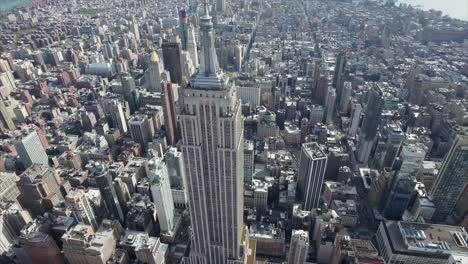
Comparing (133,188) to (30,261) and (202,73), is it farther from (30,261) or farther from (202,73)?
(202,73)

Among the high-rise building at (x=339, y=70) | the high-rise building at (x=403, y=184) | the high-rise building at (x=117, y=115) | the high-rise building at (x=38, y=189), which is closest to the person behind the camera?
the high-rise building at (x=403, y=184)

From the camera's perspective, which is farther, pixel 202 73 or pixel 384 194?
pixel 384 194

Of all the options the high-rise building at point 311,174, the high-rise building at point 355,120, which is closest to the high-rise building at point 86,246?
the high-rise building at point 311,174

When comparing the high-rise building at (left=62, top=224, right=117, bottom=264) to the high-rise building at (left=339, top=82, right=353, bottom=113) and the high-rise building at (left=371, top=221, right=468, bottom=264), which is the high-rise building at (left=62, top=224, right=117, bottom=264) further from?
the high-rise building at (left=339, top=82, right=353, bottom=113)

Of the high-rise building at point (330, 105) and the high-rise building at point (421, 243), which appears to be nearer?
the high-rise building at point (421, 243)

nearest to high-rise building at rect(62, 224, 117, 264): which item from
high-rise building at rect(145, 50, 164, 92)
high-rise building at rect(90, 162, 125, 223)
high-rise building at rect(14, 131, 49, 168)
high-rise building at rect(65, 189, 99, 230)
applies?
high-rise building at rect(65, 189, 99, 230)

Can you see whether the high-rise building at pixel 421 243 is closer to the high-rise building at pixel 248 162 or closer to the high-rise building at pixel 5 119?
the high-rise building at pixel 248 162

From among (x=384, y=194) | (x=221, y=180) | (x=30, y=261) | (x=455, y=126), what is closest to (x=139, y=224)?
(x=30, y=261)
